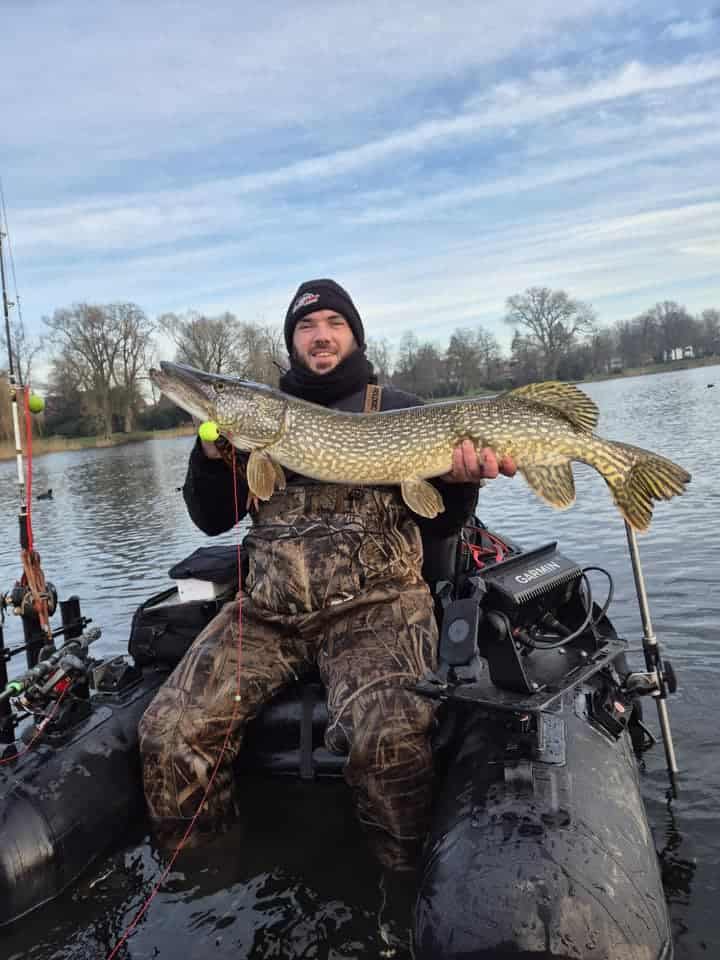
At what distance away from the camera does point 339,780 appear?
333 cm

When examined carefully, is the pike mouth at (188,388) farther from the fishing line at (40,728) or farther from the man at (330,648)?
the fishing line at (40,728)

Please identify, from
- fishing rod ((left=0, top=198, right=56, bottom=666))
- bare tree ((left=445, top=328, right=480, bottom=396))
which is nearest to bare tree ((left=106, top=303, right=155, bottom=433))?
bare tree ((left=445, top=328, right=480, bottom=396))

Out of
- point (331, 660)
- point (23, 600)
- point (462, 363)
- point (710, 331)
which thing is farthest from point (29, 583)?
point (710, 331)

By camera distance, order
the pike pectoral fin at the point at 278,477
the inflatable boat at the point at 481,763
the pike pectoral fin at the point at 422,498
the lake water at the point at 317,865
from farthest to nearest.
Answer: the pike pectoral fin at the point at 278,477 → the pike pectoral fin at the point at 422,498 → the lake water at the point at 317,865 → the inflatable boat at the point at 481,763

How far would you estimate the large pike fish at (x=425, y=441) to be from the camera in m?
3.16

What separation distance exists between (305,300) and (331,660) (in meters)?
1.90

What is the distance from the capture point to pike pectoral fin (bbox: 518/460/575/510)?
10.7 ft

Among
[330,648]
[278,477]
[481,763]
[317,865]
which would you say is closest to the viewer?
[481,763]

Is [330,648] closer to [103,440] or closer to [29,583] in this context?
[29,583]

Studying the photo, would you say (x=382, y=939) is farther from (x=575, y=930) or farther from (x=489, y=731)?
(x=575, y=930)

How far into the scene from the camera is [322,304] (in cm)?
385

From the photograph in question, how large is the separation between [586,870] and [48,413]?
5078cm

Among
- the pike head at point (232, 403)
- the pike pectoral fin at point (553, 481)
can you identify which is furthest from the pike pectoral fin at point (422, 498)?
the pike head at point (232, 403)

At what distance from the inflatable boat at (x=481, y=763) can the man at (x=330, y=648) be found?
0.18 m
